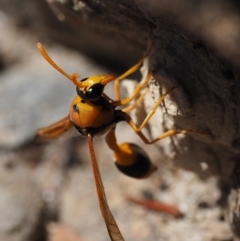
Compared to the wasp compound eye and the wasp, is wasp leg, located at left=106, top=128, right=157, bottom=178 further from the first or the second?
the wasp compound eye

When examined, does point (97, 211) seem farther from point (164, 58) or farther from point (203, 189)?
point (164, 58)

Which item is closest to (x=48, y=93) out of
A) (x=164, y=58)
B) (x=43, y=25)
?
(x=43, y=25)

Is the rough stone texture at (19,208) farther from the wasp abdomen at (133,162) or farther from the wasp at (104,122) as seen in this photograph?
the wasp abdomen at (133,162)

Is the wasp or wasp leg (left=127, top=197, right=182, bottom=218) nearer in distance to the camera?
the wasp

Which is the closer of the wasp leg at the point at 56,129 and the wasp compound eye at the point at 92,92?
the wasp compound eye at the point at 92,92

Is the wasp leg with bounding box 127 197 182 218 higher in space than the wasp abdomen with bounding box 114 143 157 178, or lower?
lower

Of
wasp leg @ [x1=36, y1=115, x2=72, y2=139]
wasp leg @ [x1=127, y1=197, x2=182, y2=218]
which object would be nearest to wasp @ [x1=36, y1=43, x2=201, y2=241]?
wasp leg @ [x1=36, y1=115, x2=72, y2=139]

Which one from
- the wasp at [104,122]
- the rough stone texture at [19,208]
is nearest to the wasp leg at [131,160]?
the wasp at [104,122]
